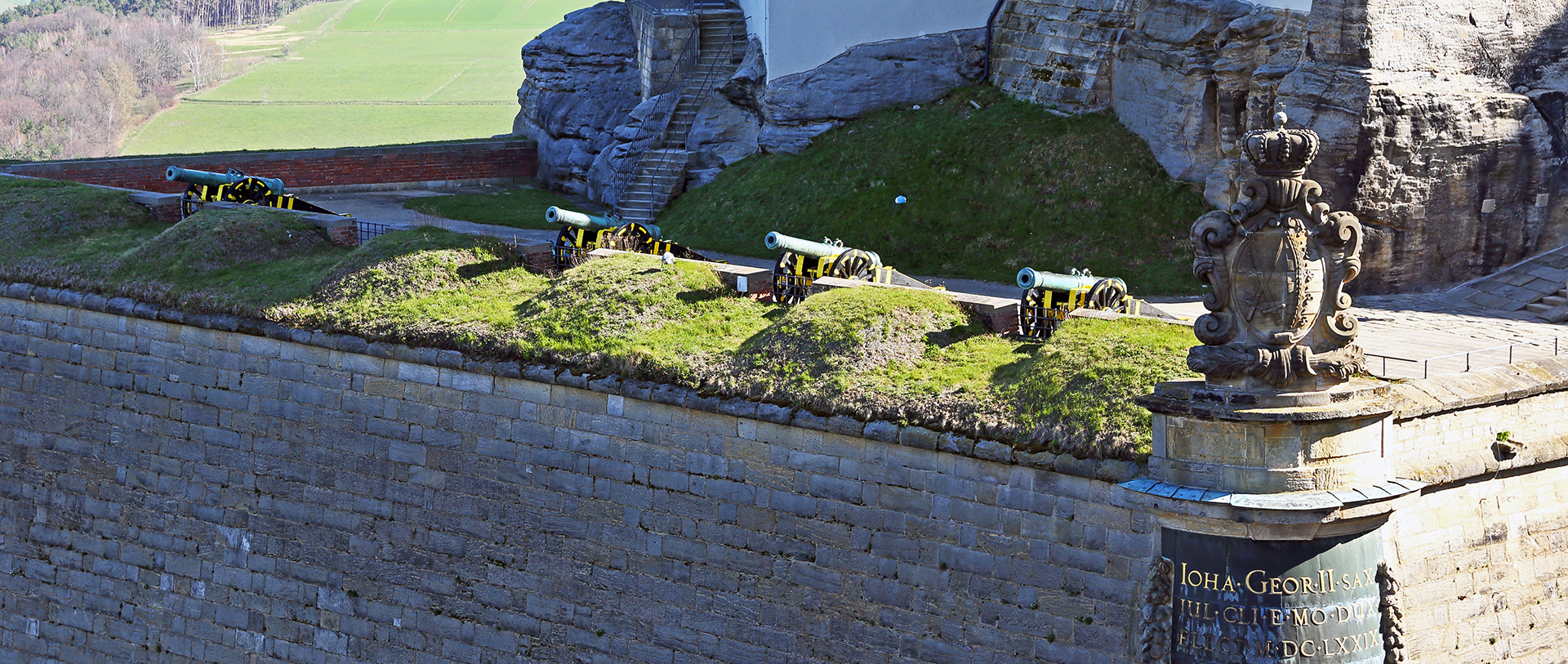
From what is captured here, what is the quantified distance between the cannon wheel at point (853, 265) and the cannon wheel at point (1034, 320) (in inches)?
124

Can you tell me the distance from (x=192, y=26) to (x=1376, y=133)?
10682 centimetres

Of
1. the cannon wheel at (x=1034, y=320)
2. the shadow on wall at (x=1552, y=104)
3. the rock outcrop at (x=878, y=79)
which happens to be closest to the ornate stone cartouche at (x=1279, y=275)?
the cannon wheel at (x=1034, y=320)

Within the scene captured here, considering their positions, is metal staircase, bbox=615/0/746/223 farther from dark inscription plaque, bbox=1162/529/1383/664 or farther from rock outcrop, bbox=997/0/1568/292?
dark inscription plaque, bbox=1162/529/1383/664

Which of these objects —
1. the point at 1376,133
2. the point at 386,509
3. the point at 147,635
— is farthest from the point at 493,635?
the point at 1376,133

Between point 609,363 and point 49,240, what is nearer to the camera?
point 609,363

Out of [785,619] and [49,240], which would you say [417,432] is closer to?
[785,619]

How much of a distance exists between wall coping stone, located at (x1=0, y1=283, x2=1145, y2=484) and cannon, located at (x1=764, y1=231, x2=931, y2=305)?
2.52 meters

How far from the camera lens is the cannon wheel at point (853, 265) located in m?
18.4

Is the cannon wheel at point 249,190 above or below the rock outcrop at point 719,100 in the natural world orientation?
below

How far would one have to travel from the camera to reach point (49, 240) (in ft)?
71.9

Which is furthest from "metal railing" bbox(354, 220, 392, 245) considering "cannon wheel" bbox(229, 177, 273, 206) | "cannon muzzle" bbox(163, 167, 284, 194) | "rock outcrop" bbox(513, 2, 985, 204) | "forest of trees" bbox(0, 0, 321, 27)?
"forest of trees" bbox(0, 0, 321, 27)

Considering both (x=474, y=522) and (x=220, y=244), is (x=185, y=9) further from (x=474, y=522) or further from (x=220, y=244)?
(x=474, y=522)

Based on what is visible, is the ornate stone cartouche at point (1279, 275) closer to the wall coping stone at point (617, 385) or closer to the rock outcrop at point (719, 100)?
the wall coping stone at point (617, 385)

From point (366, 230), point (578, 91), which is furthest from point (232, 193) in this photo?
point (578, 91)
